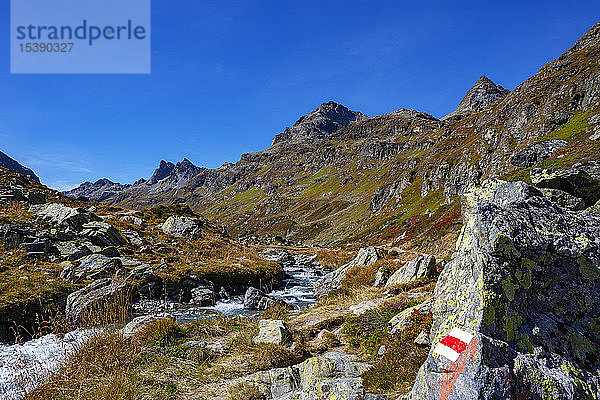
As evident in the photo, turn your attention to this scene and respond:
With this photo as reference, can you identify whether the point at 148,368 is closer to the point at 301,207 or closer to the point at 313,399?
the point at 313,399

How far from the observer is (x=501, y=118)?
120688mm

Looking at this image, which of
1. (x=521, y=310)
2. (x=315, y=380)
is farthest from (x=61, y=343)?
(x=521, y=310)

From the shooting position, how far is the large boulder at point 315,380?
6742 millimetres

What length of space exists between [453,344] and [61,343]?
13353 millimetres

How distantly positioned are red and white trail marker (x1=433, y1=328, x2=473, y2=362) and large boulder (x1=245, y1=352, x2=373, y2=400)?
268 cm

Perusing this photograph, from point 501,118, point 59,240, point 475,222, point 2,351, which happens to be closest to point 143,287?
point 2,351

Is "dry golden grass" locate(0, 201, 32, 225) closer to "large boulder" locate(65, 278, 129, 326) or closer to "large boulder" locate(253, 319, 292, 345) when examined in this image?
"large boulder" locate(65, 278, 129, 326)

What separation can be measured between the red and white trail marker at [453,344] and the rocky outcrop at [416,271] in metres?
14.0

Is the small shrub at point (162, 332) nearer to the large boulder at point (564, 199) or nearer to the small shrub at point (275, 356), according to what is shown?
the small shrub at point (275, 356)

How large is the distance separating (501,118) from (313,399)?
145937 mm

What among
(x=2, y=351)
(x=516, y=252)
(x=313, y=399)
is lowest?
(x=2, y=351)

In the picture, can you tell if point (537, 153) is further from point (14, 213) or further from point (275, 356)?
point (14, 213)

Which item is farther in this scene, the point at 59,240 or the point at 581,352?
the point at 59,240

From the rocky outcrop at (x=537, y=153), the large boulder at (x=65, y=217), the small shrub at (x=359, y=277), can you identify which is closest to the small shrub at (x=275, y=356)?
the small shrub at (x=359, y=277)
